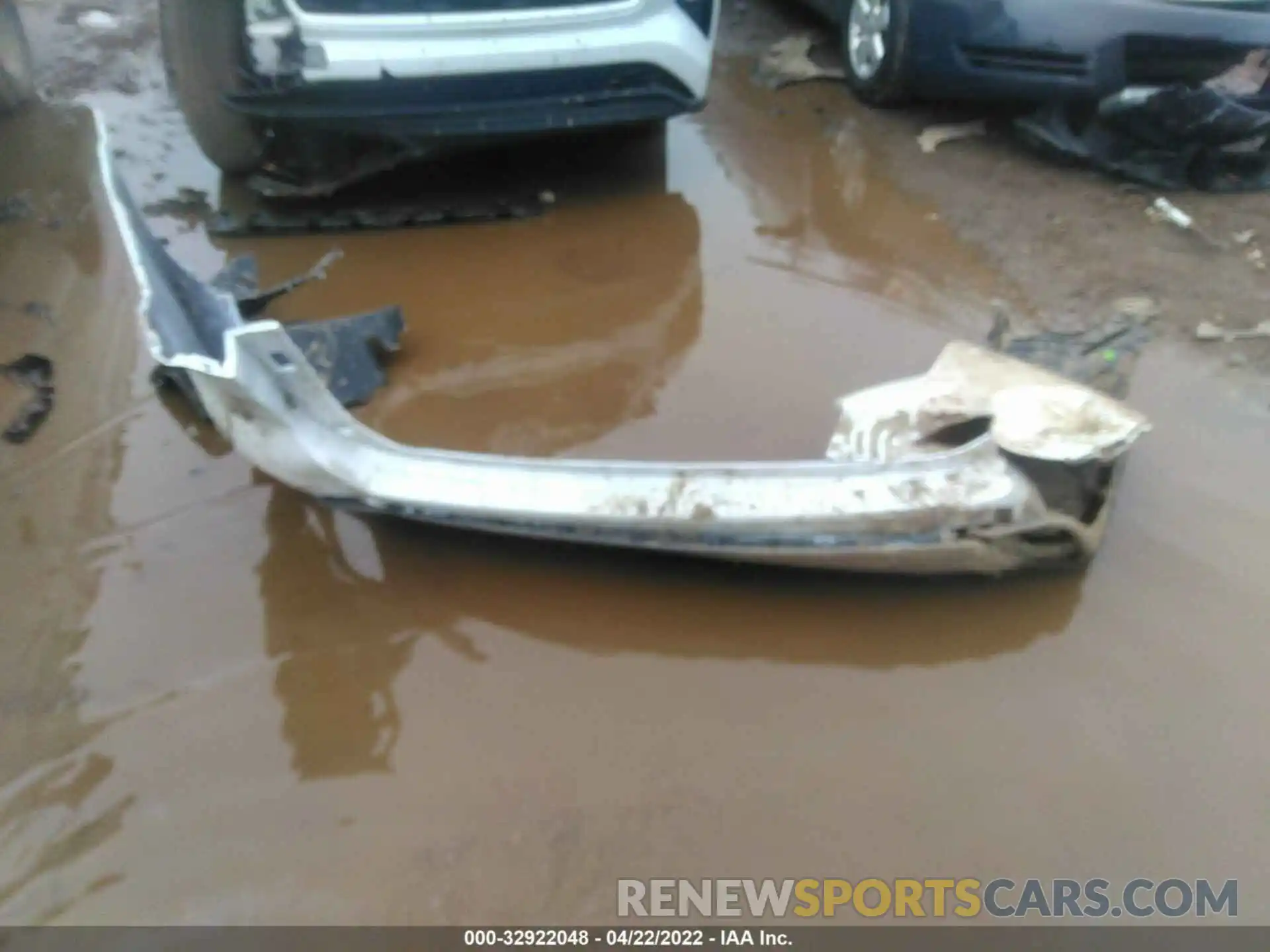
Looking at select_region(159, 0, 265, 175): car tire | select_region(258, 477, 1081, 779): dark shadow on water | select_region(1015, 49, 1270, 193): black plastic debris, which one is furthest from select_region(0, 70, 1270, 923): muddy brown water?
select_region(1015, 49, 1270, 193): black plastic debris

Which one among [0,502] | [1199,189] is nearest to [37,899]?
[0,502]

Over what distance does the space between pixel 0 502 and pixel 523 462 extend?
1.53 m

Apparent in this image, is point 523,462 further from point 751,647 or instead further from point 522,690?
point 751,647

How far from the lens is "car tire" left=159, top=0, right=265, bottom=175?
371cm

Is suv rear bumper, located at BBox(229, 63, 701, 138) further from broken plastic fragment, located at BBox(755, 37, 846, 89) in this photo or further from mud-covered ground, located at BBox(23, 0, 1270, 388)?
broken plastic fragment, located at BBox(755, 37, 846, 89)

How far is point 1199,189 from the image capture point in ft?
14.0

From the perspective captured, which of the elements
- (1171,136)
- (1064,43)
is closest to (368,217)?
(1064,43)

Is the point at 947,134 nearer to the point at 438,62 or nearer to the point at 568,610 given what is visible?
the point at 438,62

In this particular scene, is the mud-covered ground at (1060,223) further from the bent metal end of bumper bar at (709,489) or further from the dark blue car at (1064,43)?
the bent metal end of bumper bar at (709,489)

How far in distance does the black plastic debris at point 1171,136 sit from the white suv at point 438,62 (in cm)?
170

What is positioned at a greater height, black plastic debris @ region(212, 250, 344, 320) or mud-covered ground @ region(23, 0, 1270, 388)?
black plastic debris @ region(212, 250, 344, 320)

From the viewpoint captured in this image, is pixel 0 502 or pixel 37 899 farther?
pixel 0 502

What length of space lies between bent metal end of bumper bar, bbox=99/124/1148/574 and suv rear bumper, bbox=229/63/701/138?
130cm

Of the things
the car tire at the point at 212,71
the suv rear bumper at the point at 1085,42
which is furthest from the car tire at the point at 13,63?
the suv rear bumper at the point at 1085,42
